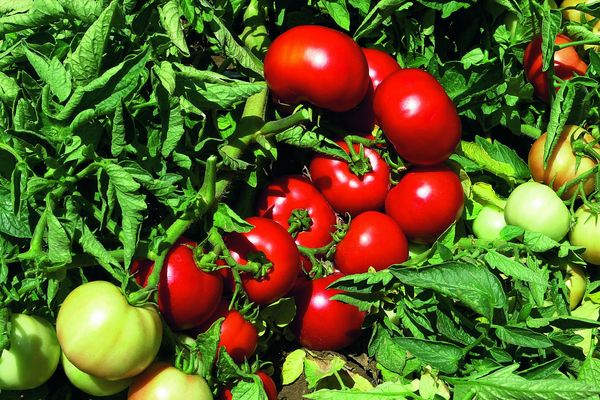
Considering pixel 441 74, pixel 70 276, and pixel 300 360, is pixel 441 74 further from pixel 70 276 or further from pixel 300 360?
pixel 70 276

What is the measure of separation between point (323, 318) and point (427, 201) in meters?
0.34

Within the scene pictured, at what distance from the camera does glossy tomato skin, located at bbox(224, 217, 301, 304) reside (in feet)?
4.71

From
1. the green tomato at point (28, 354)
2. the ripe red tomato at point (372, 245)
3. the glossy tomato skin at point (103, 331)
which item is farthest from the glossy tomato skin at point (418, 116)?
the green tomato at point (28, 354)

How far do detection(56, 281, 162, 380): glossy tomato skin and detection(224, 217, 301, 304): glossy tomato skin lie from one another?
0.89 feet

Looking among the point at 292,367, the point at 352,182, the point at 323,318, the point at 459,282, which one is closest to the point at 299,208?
the point at 352,182

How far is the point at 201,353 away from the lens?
4.41 ft

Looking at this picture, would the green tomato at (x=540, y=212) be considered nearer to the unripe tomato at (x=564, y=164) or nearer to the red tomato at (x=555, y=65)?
the unripe tomato at (x=564, y=164)

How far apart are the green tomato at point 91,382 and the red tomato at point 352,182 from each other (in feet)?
2.05

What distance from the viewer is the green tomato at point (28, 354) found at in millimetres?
1212

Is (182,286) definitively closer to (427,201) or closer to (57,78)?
(57,78)

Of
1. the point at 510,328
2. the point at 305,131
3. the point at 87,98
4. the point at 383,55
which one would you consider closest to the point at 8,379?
the point at 87,98

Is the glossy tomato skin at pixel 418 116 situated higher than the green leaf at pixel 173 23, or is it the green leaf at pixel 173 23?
the green leaf at pixel 173 23

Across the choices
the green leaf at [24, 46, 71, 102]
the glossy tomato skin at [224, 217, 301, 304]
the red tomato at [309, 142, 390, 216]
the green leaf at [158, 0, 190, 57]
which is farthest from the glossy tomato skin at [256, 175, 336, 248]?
the green leaf at [24, 46, 71, 102]

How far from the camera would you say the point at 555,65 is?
5.65ft
